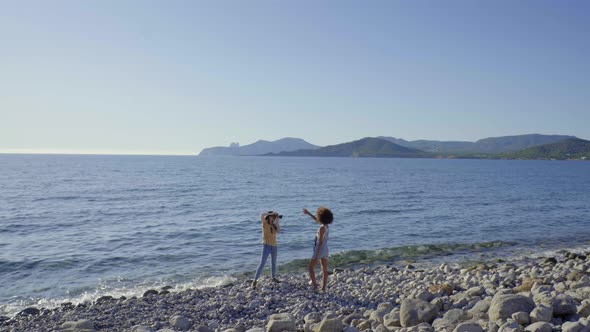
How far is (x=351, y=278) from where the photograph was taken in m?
15.4

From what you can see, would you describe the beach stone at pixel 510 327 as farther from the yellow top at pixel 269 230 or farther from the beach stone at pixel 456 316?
the yellow top at pixel 269 230

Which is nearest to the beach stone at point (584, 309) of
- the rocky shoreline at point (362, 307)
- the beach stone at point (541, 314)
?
the rocky shoreline at point (362, 307)

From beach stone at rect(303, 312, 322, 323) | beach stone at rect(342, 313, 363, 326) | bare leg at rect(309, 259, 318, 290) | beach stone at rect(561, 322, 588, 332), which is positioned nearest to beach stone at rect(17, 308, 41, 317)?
bare leg at rect(309, 259, 318, 290)

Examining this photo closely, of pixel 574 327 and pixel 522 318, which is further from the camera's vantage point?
pixel 522 318

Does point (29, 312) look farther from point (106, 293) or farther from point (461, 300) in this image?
point (461, 300)

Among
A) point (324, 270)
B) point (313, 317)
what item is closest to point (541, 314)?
point (313, 317)

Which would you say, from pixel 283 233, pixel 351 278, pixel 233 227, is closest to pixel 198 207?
pixel 233 227

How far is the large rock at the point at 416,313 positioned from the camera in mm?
8695

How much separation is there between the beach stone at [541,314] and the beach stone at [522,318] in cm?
8

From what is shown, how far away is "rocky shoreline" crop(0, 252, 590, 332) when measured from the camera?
25.7 feet

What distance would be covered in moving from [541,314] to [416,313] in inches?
91.7

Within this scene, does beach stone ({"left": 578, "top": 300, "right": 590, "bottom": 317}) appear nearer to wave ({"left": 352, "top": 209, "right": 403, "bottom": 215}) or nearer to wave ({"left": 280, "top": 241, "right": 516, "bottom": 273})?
wave ({"left": 280, "top": 241, "right": 516, "bottom": 273})

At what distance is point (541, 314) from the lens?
24.3ft

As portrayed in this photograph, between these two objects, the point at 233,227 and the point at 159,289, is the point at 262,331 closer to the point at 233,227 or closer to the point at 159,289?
the point at 159,289
